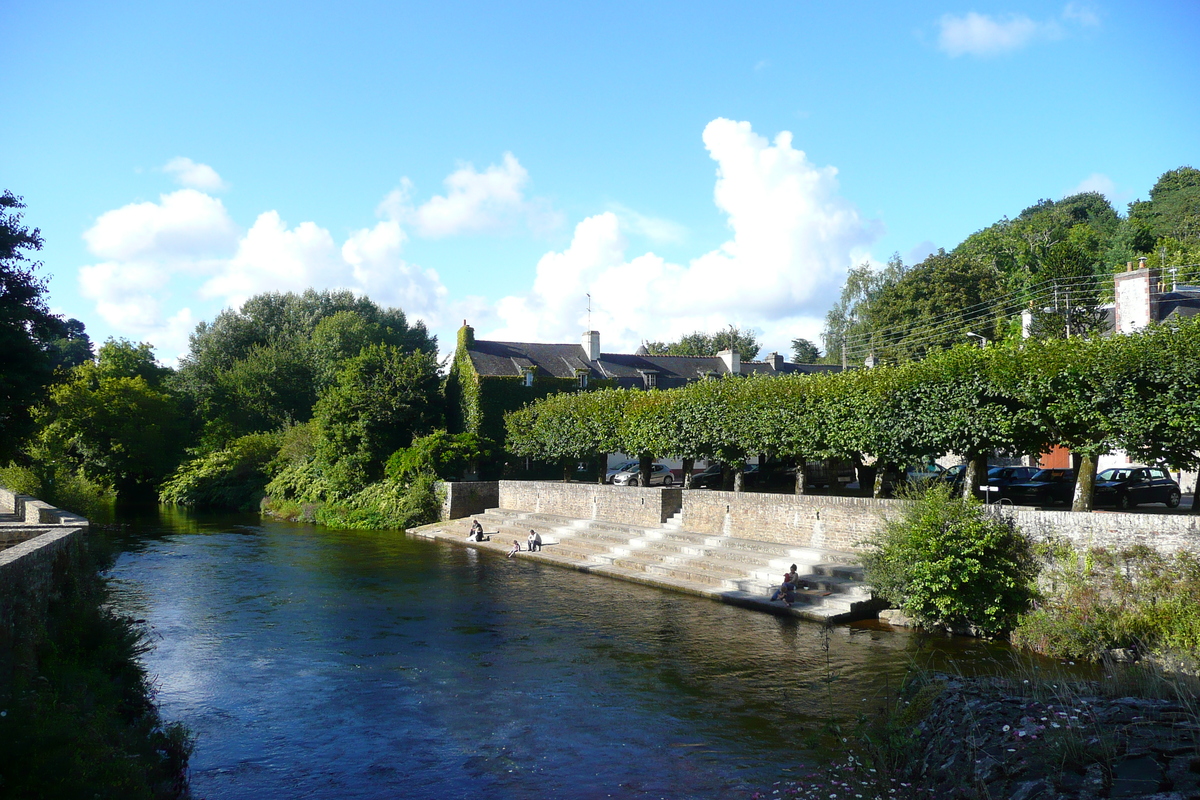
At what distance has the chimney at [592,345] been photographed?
50938mm

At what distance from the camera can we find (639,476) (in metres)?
40.1

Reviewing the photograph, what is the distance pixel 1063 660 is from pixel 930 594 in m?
2.82

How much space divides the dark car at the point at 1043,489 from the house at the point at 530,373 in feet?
60.5

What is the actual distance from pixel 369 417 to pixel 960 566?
32.5 m

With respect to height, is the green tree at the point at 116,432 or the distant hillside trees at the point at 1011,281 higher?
the distant hillside trees at the point at 1011,281

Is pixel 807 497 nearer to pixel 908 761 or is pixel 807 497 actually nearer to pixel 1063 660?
pixel 1063 660

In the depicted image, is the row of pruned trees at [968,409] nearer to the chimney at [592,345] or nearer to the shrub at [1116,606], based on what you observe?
the shrub at [1116,606]

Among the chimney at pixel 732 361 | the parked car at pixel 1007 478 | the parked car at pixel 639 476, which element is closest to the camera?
the parked car at pixel 1007 478

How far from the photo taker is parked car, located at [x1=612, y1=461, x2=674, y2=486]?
39.9 metres

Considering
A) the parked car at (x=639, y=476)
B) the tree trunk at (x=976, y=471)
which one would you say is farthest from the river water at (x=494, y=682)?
the parked car at (x=639, y=476)

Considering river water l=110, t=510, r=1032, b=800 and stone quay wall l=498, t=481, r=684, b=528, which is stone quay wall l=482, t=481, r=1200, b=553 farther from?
river water l=110, t=510, r=1032, b=800

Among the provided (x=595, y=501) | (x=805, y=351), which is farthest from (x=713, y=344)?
(x=595, y=501)

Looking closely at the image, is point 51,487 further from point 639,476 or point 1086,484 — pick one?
point 1086,484

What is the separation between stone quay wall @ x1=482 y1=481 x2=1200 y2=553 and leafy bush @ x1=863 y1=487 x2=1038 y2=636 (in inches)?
29.6
